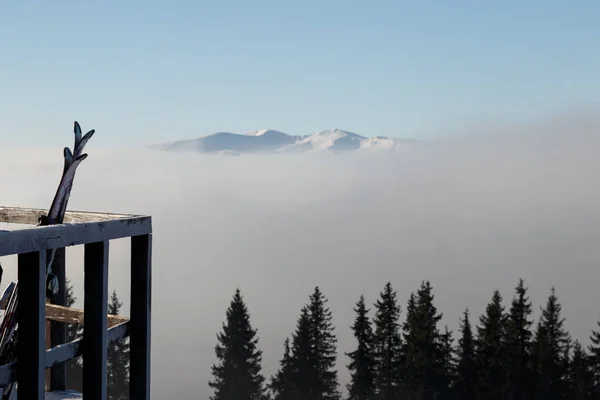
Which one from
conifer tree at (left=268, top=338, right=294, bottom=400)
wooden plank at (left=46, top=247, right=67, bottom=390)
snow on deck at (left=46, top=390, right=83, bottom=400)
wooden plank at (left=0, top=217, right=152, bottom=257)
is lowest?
conifer tree at (left=268, top=338, right=294, bottom=400)

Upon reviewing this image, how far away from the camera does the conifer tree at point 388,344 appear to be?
172 ft

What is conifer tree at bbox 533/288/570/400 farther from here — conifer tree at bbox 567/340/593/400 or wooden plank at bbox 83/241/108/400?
wooden plank at bbox 83/241/108/400

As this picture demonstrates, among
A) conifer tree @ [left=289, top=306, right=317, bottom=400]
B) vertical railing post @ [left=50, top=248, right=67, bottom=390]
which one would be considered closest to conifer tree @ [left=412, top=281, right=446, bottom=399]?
conifer tree @ [left=289, top=306, right=317, bottom=400]

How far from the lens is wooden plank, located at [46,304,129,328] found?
6855 mm

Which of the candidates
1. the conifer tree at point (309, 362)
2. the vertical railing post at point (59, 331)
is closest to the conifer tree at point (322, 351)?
the conifer tree at point (309, 362)

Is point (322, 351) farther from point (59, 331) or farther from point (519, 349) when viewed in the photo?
point (59, 331)

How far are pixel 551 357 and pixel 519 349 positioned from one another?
2262mm

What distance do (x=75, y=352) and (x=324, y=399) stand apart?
50.5m

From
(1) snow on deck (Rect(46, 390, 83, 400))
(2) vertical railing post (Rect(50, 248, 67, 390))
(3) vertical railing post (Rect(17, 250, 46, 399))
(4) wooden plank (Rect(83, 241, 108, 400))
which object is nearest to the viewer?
(3) vertical railing post (Rect(17, 250, 46, 399))

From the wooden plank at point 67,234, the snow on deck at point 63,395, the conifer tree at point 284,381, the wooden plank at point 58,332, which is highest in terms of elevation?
the wooden plank at point 67,234

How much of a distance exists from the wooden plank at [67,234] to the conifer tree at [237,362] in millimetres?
49171

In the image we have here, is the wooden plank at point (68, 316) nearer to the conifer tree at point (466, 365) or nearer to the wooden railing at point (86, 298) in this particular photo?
the wooden railing at point (86, 298)

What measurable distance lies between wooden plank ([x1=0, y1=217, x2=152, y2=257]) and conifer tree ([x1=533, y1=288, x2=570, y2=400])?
4881 centimetres

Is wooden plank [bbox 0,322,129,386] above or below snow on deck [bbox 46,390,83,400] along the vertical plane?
above
